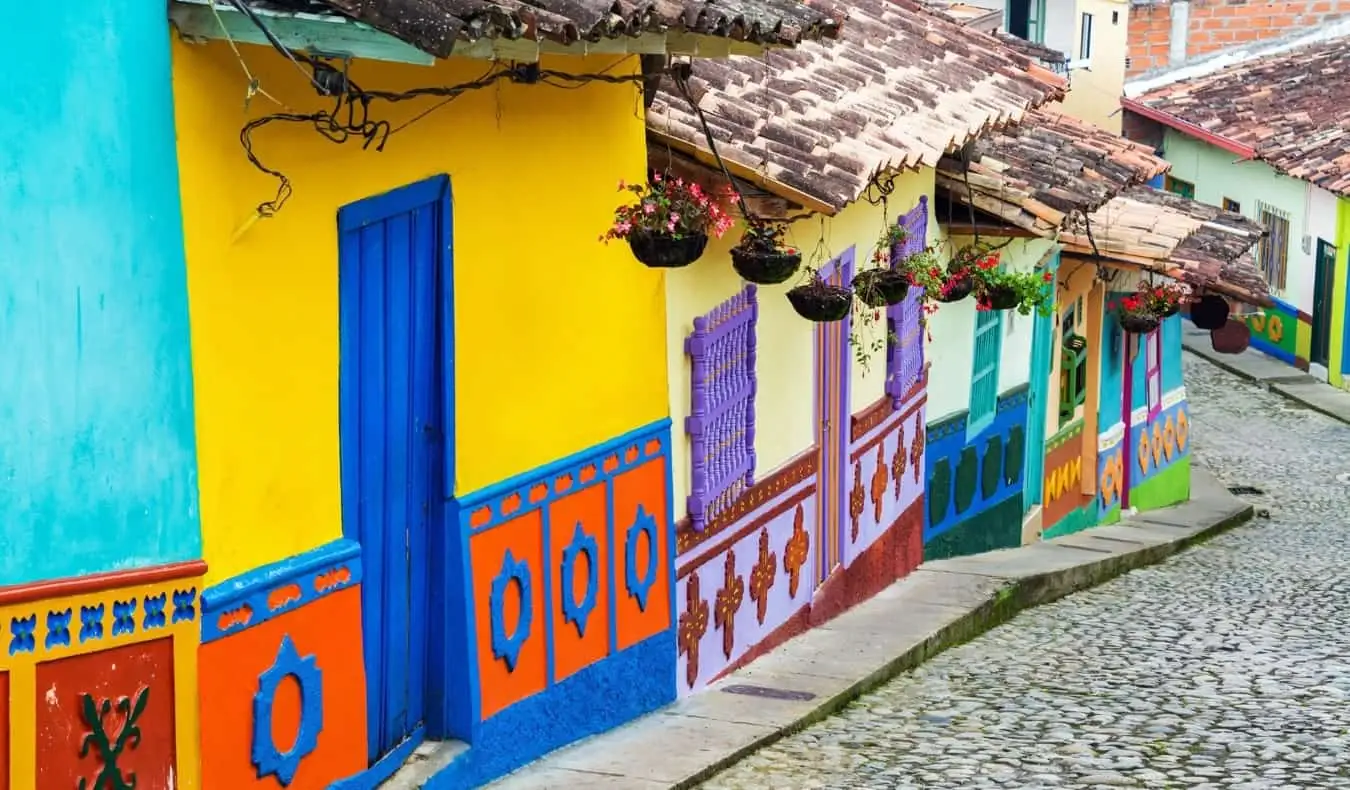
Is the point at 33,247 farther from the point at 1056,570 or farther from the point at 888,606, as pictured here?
the point at 1056,570

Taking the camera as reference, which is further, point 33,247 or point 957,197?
point 957,197

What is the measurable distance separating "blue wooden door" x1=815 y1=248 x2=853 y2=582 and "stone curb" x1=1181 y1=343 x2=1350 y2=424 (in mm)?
15149

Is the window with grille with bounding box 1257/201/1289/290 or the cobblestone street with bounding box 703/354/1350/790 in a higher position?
the window with grille with bounding box 1257/201/1289/290

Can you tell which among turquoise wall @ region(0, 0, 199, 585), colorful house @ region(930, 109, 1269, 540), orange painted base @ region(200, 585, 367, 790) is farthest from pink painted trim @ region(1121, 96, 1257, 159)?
turquoise wall @ region(0, 0, 199, 585)

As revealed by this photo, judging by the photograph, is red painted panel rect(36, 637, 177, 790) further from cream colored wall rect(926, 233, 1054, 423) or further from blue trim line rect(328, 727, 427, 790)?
cream colored wall rect(926, 233, 1054, 423)

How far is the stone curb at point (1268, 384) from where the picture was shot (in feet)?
86.2

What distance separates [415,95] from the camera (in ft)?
22.3

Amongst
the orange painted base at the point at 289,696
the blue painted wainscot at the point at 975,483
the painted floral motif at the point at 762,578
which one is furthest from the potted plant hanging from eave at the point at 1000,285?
the orange painted base at the point at 289,696

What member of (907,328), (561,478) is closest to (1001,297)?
(907,328)

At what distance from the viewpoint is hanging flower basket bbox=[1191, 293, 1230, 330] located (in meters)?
19.4

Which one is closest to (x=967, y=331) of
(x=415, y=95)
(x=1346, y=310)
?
(x=415, y=95)

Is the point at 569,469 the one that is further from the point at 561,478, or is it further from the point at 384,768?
the point at 384,768

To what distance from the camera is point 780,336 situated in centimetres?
1096

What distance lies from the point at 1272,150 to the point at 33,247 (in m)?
25.6
